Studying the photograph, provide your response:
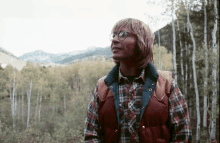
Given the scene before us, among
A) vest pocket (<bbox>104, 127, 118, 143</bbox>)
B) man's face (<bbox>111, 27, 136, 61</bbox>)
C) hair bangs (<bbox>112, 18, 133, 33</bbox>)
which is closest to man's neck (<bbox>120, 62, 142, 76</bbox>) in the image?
man's face (<bbox>111, 27, 136, 61</bbox>)

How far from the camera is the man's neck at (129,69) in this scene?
1289 mm

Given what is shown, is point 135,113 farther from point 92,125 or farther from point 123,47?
point 123,47

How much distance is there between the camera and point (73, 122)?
40.8 ft

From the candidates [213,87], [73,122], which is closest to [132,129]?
[213,87]

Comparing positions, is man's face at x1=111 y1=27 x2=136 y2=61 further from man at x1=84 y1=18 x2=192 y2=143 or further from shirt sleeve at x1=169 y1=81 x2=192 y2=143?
shirt sleeve at x1=169 y1=81 x2=192 y2=143

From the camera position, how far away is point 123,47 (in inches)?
45.8

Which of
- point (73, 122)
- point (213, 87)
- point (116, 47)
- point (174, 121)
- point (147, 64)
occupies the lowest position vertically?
point (73, 122)

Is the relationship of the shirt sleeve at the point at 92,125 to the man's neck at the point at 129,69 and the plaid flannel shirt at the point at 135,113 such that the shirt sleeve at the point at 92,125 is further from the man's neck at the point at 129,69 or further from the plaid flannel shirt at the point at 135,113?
the man's neck at the point at 129,69

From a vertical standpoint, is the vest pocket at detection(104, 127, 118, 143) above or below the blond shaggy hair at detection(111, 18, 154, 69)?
below

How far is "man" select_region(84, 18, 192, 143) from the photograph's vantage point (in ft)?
3.76

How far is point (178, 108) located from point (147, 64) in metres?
0.40

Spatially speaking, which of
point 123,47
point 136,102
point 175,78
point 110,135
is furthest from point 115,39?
point 175,78

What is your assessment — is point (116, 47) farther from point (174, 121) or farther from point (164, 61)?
point (164, 61)

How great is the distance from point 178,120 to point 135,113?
30 centimetres
